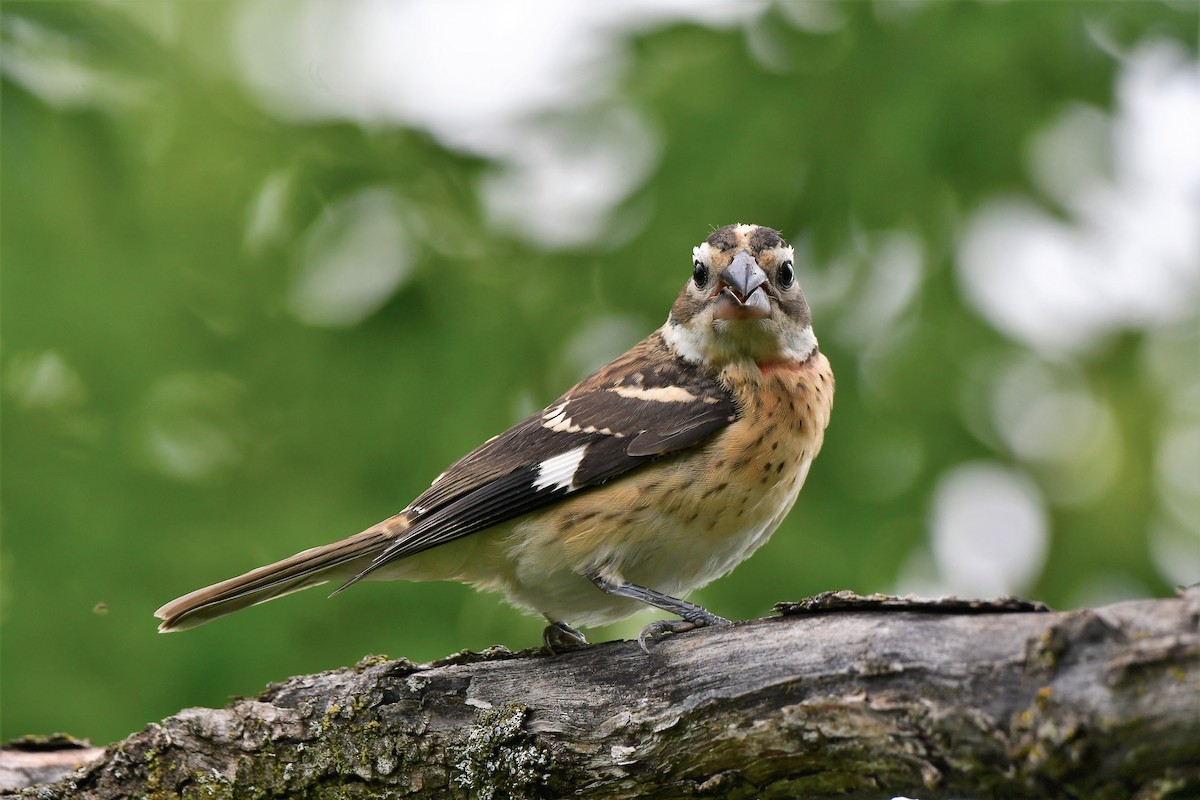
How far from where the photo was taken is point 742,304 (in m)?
4.94

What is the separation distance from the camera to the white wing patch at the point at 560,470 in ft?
15.5

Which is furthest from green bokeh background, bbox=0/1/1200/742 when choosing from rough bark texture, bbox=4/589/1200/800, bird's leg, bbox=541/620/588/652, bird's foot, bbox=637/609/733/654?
bird's foot, bbox=637/609/733/654

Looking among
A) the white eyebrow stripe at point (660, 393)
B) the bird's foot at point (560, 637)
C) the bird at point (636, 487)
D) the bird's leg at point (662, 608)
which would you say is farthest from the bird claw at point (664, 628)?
the white eyebrow stripe at point (660, 393)

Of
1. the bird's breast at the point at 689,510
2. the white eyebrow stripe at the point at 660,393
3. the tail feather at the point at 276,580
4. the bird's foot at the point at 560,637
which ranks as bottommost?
the bird's foot at the point at 560,637

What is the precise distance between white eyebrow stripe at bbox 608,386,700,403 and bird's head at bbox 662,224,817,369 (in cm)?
24

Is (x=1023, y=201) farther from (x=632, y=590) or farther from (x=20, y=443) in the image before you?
(x=20, y=443)

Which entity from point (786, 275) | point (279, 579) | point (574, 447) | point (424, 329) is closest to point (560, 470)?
point (574, 447)

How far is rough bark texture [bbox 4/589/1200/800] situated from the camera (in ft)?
8.90

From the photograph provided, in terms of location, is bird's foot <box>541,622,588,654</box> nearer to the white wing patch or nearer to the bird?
the bird

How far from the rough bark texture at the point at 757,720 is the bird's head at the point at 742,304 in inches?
63.1

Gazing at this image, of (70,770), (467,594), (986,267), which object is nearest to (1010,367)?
(986,267)

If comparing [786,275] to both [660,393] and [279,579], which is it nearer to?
[660,393]

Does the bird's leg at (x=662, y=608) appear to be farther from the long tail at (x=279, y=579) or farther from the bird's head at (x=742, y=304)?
the bird's head at (x=742, y=304)

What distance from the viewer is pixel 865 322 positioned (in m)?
6.08
